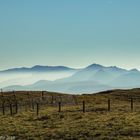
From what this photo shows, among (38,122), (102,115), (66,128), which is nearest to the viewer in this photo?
(66,128)

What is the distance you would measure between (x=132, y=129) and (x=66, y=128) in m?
8.54

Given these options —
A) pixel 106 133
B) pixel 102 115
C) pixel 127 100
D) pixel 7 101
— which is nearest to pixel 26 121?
pixel 102 115

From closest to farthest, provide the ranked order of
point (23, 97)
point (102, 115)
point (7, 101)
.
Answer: point (102, 115), point (7, 101), point (23, 97)

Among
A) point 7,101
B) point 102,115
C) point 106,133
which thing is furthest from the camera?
point 7,101

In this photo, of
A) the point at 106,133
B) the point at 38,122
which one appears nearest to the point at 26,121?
the point at 38,122

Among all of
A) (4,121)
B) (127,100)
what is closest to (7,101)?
(127,100)

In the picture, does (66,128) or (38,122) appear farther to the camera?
(38,122)

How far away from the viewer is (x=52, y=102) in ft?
365

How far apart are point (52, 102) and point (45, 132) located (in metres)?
51.6

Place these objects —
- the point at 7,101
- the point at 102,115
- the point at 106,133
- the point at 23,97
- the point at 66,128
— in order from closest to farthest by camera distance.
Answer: the point at 106,133, the point at 66,128, the point at 102,115, the point at 7,101, the point at 23,97

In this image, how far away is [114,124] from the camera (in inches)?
2494

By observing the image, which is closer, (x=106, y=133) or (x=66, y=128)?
(x=106, y=133)

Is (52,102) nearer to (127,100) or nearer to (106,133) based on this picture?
(127,100)

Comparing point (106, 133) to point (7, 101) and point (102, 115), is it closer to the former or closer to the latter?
point (102, 115)
